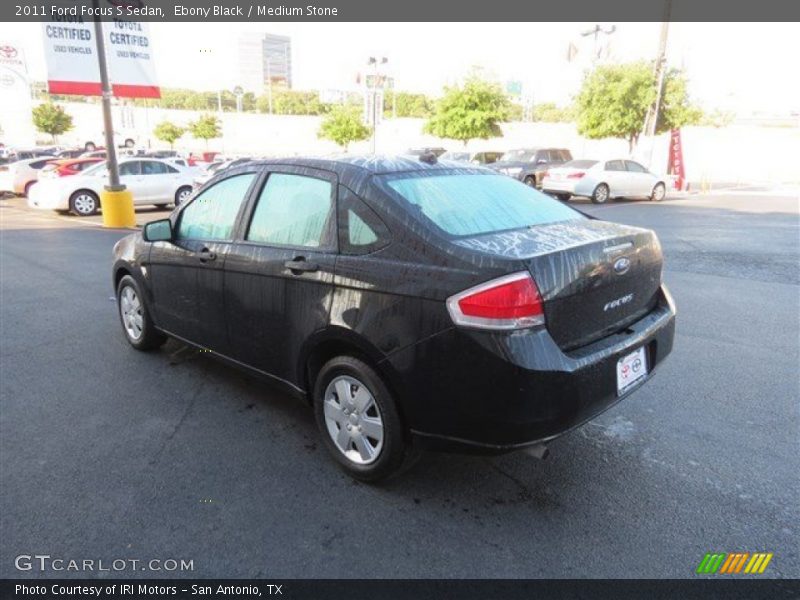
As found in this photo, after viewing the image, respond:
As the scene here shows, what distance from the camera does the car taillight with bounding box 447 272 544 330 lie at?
2408mm

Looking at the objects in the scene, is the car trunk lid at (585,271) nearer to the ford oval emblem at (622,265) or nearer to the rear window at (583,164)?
the ford oval emblem at (622,265)

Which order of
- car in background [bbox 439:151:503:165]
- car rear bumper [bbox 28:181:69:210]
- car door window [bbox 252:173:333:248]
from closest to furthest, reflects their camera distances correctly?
car door window [bbox 252:173:333:248] < car rear bumper [bbox 28:181:69:210] < car in background [bbox 439:151:503:165]

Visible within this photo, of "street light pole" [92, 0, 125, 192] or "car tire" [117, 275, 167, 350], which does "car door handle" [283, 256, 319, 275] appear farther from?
"street light pole" [92, 0, 125, 192]

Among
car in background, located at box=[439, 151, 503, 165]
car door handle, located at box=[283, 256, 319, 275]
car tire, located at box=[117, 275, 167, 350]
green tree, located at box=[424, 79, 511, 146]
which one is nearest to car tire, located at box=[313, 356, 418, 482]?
car door handle, located at box=[283, 256, 319, 275]

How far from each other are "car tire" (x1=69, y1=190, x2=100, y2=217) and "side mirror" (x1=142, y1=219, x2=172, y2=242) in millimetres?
13227

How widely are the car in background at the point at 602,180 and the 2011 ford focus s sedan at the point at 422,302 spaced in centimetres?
1580

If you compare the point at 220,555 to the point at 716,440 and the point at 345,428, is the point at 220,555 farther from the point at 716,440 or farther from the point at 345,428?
the point at 716,440

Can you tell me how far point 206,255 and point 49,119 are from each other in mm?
58516

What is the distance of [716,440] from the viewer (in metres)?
3.44

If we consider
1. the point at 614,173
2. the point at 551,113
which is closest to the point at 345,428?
the point at 614,173

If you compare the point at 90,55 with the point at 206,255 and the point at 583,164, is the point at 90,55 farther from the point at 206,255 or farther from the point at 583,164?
the point at 583,164

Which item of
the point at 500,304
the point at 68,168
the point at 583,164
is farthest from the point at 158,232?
the point at 583,164

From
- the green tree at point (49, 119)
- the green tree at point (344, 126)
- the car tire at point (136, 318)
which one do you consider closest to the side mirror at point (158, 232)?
the car tire at point (136, 318)
